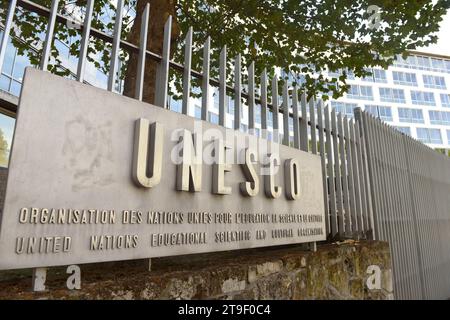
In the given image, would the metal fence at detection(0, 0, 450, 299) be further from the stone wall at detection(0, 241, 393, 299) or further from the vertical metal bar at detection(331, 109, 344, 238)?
the stone wall at detection(0, 241, 393, 299)

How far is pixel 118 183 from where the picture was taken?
1896 mm

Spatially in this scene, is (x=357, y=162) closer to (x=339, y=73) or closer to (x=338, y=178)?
(x=338, y=178)

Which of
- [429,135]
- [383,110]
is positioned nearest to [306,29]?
[383,110]

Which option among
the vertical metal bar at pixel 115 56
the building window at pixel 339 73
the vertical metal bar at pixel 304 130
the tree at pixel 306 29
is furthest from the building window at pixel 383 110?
the vertical metal bar at pixel 115 56

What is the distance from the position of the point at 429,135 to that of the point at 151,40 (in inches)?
1957

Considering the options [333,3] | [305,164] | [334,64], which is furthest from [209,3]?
[305,164]

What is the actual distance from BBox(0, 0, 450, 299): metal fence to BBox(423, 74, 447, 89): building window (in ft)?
157

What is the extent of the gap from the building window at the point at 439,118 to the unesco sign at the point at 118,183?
51.7m

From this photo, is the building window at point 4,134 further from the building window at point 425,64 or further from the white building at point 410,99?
the building window at point 425,64

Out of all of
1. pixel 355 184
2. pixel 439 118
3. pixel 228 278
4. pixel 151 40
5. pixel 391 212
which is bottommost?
pixel 228 278

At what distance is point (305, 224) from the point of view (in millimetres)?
3332

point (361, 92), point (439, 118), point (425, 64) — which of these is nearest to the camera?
point (361, 92)
